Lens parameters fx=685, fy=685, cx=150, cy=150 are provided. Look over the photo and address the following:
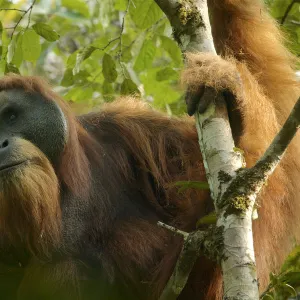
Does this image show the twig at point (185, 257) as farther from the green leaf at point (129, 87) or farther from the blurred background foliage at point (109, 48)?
the green leaf at point (129, 87)

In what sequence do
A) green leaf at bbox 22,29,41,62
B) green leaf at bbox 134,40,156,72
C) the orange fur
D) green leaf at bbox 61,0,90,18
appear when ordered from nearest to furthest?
1. the orange fur
2. green leaf at bbox 22,29,41,62
3. green leaf at bbox 134,40,156,72
4. green leaf at bbox 61,0,90,18

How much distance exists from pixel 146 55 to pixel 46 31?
844 millimetres

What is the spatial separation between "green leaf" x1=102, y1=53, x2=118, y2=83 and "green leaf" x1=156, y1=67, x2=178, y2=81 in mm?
446

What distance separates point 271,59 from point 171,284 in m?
1.64

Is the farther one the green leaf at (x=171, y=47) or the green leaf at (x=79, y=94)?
the green leaf at (x=79, y=94)

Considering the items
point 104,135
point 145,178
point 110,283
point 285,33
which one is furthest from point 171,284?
point 285,33

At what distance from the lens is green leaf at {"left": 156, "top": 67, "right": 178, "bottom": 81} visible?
191 inches

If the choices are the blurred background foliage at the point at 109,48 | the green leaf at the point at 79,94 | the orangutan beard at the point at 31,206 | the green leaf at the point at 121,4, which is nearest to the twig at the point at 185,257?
the orangutan beard at the point at 31,206

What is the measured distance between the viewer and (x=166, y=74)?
15.9 feet

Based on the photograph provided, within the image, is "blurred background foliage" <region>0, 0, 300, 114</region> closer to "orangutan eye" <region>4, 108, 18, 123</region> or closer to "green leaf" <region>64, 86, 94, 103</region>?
"green leaf" <region>64, 86, 94, 103</region>

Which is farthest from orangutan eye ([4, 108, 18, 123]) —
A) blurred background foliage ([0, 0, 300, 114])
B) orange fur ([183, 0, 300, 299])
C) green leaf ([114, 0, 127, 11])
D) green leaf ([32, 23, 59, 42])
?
green leaf ([114, 0, 127, 11])

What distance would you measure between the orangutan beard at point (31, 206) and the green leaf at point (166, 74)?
1.68 m

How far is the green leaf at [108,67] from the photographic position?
177 inches

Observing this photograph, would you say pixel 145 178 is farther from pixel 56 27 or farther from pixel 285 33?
pixel 56 27
